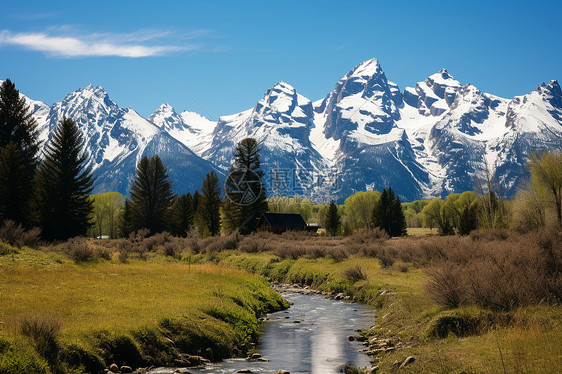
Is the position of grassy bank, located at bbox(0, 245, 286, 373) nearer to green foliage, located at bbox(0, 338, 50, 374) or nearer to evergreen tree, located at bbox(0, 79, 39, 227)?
green foliage, located at bbox(0, 338, 50, 374)

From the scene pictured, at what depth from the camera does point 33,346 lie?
11.5 m

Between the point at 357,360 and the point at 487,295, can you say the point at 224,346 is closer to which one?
the point at 357,360

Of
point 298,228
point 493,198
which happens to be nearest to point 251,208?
→ point 298,228

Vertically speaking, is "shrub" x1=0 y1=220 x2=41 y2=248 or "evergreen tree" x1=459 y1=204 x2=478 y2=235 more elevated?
"shrub" x1=0 y1=220 x2=41 y2=248

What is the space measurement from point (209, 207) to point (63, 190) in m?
30.3

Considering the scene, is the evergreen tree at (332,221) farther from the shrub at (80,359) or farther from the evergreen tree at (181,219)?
the shrub at (80,359)

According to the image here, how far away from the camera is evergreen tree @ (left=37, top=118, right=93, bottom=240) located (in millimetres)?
51469

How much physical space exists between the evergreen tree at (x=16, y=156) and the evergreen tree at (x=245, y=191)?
28.5m

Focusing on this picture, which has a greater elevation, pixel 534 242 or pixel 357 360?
pixel 534 242

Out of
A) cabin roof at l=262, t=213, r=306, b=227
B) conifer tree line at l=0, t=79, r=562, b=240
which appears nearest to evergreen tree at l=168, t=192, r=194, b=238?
conifer tree line at l=0, t=79, r=562, b=240

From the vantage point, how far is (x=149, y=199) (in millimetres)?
78312

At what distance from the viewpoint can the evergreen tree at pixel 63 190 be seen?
169 feet

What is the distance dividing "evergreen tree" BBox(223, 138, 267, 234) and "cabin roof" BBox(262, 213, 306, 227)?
18.1 feet

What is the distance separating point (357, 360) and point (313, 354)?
6.10ft
